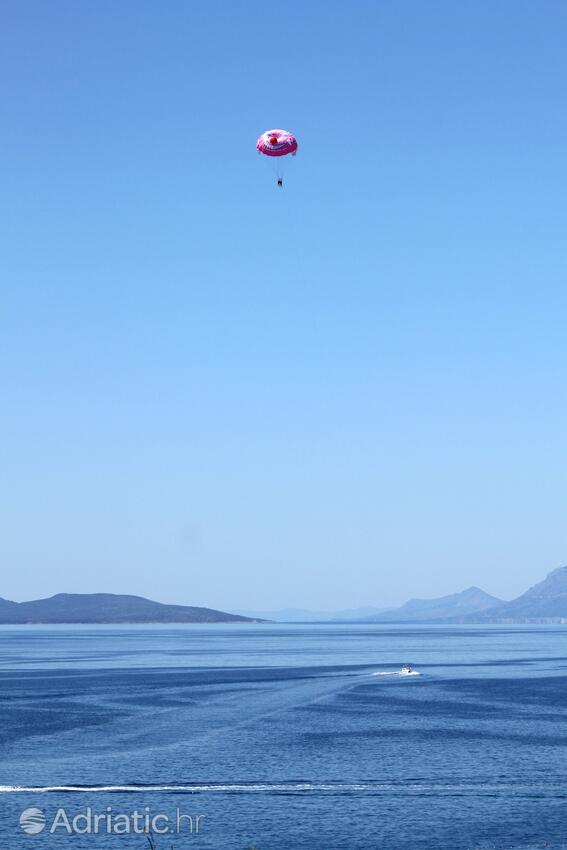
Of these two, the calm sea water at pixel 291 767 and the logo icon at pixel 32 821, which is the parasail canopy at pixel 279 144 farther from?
the logo icon at pixel 32 821

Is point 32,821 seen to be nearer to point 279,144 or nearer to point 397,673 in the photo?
point 279,144

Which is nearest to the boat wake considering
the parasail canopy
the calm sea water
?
the calm sea water

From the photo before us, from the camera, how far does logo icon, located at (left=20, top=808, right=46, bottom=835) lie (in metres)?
53.9

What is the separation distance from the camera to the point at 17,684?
143125 mm

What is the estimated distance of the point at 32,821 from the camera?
55.4 meters

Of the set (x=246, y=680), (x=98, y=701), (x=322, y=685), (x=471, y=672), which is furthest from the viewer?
(x=471, y=672)

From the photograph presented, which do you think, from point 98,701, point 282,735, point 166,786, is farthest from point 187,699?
point 166,786

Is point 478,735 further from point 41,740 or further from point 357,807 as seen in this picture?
point 41,740

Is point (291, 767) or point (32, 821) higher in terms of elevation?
point (291, 767)

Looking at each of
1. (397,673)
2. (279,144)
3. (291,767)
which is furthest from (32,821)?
(397,673)

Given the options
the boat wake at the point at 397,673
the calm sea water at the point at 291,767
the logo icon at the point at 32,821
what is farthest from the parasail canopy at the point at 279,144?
the boat wake at the point at 397,673

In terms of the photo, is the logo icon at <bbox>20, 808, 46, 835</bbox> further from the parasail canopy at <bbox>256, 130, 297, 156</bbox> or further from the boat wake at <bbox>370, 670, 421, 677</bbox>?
the boat wake at <bbox>370, 670, 421, 677</bbox>

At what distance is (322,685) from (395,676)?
837 inches

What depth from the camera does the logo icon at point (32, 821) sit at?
53906 millimetres
